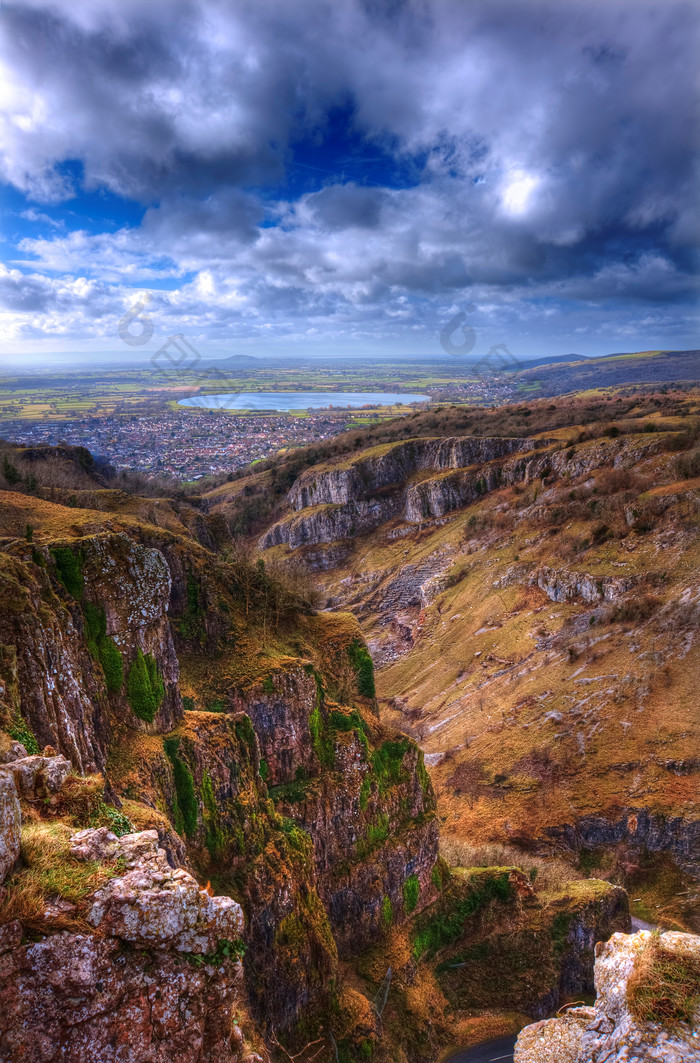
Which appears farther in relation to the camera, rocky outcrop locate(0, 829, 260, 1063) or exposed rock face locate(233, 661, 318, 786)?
exposed rock face locate(233, 661, 318, 786)

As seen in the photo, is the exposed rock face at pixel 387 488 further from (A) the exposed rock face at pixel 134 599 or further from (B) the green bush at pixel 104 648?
(B) the green bush at pixel 104 648

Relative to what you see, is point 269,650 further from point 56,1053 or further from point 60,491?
point 60,491

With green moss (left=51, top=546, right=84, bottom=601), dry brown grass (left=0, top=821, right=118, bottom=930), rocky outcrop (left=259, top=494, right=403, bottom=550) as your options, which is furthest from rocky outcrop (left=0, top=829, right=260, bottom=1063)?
rocky outcrop (left=259, top=494, right=403, bottom=550)

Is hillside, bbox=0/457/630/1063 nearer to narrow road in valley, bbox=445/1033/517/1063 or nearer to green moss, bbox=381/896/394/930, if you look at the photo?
green moss, bbox=381/896/394/930

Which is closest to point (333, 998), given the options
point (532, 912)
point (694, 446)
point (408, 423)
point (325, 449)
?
point (532, 912)

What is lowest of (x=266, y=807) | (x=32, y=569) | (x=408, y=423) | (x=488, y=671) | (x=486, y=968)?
(x=486, y=968)

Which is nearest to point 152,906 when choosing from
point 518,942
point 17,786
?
point 17,786
